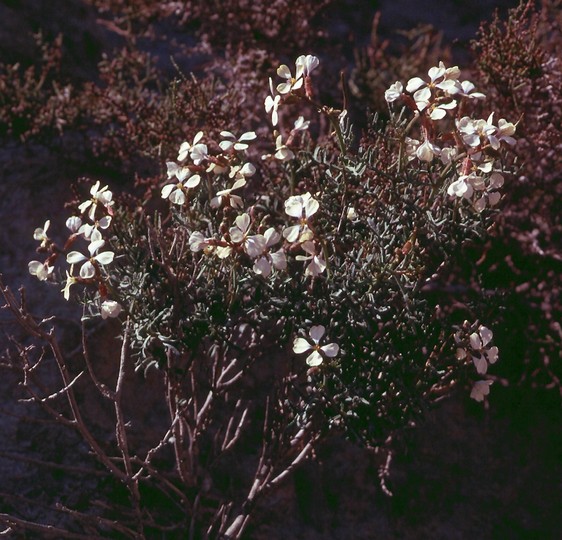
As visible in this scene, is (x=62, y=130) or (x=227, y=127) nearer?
(x=227, y=127)

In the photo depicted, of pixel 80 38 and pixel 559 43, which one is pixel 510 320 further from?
pixel 80 38

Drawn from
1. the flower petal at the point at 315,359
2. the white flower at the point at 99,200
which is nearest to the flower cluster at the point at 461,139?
the flower petal at the point at 315,359

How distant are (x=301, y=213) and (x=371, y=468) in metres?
1.54

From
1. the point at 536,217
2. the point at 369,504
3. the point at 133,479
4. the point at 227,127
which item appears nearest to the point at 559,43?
the point at 536,217

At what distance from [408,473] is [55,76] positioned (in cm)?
267

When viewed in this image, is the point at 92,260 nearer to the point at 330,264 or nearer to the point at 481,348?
the point at 330,264

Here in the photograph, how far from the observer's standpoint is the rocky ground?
2.69 m

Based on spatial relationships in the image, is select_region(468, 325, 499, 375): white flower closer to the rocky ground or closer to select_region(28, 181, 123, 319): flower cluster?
the rocky ground

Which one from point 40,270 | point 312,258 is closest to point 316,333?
point 312,258

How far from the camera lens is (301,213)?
1.84 m

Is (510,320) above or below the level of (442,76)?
below

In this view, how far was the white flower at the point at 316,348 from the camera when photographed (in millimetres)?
1838

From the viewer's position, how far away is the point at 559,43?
338cm

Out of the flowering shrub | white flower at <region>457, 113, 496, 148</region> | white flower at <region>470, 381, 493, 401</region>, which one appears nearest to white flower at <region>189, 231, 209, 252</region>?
the flowering shrub
